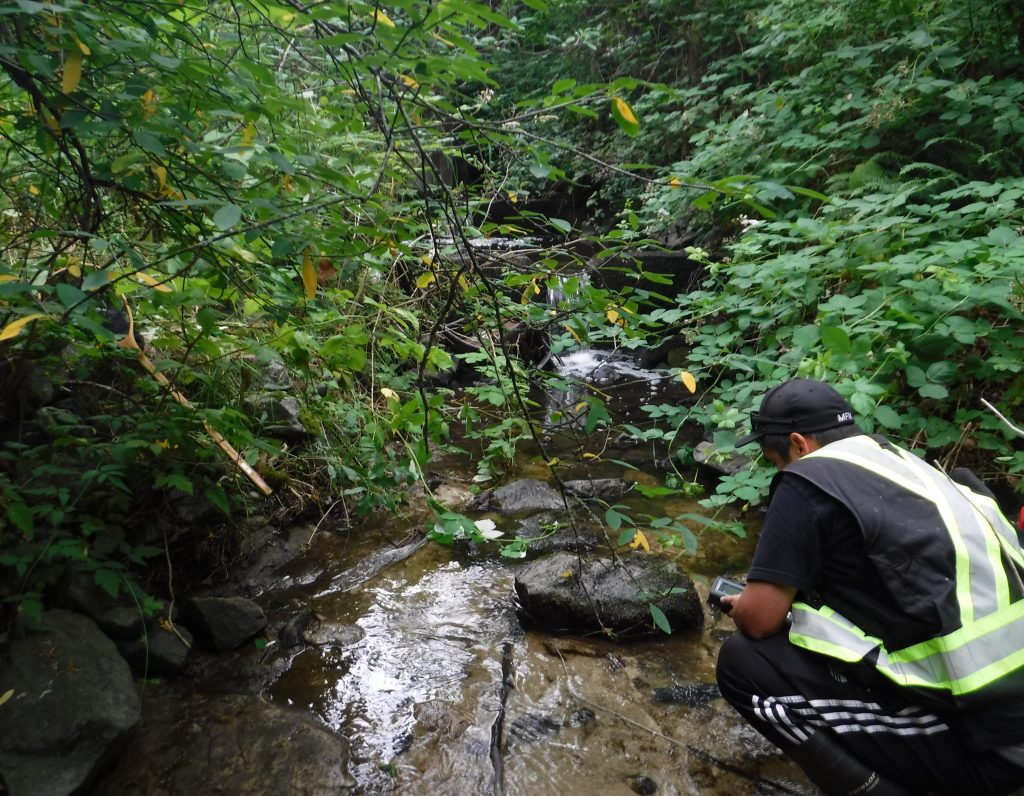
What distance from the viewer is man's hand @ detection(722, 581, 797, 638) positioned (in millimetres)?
→ 2057

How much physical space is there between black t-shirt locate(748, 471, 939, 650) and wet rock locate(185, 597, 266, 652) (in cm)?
263

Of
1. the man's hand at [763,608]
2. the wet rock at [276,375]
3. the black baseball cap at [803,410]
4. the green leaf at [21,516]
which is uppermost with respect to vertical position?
the green leaf at [21,516]

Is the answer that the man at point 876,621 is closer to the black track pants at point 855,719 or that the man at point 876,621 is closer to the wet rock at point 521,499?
the black track pants at point 855,719

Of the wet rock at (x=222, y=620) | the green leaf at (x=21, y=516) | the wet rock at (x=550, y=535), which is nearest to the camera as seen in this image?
the green leaf at (x=21, y=516)

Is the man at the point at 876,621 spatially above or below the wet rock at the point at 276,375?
below

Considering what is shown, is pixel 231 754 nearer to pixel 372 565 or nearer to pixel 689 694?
pixel 372 565

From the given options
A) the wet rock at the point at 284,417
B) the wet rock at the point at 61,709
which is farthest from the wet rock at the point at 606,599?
the wet rock at the point at 61,709

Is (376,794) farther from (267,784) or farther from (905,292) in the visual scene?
(905,292)

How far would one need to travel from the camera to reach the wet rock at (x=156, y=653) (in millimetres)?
2925

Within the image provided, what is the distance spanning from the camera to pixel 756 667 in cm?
215

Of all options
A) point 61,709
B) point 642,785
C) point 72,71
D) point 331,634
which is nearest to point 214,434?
point 331,634

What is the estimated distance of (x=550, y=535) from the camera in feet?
14.8

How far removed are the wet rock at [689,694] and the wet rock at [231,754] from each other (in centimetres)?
146

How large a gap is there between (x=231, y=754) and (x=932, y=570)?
107 inches
